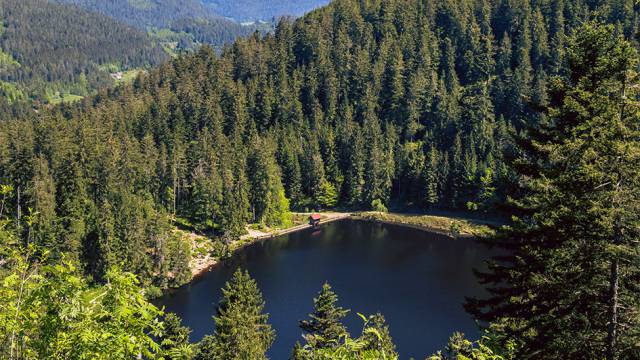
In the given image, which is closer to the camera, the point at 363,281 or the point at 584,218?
the point at 584,218

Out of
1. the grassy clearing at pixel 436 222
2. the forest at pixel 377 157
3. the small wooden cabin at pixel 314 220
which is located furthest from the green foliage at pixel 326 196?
the small wooden cabin at pixel 314 220

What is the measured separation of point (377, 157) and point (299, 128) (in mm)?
22140

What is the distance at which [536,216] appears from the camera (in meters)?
17.4

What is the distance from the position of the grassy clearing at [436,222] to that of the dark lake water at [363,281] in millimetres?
3242

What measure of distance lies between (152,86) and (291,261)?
72.0 metres

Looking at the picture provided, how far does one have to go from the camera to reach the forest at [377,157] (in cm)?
1445

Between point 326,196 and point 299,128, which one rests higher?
point 299,128

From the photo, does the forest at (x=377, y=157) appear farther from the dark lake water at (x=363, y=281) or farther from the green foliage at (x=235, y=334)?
the dark lake water at (x=363, y=281)

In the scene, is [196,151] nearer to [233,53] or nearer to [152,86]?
[152,86]

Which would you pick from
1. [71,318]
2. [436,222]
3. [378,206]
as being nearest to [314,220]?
[378,206]

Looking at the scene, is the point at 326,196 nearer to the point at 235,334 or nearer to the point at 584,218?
→ the point at 235,334

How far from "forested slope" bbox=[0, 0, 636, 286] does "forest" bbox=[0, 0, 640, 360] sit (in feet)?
1.41

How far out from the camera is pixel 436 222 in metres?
100

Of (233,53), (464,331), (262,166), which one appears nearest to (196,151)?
(262,166)
